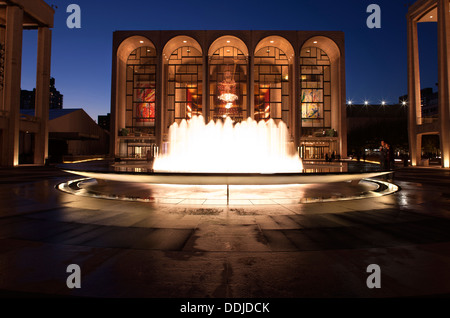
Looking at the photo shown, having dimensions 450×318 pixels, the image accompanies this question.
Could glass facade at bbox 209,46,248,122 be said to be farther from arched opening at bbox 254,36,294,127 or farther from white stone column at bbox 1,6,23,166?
white stone column at bbox 1,6,23,166

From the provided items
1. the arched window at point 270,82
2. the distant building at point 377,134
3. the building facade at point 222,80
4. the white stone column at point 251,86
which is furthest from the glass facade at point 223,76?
the distant building at point 377,134

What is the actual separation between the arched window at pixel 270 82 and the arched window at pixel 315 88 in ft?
9.84

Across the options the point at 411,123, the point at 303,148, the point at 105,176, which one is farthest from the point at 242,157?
the point at 303,148

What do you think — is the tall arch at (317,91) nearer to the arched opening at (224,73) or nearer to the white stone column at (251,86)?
the white stone column at (251,86)

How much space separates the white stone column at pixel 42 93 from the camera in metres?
30.3

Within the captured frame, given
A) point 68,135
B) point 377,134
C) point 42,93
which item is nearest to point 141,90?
point 68,135

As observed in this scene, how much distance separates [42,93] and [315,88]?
41427mm

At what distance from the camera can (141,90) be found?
149 ft

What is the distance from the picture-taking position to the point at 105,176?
7625mm

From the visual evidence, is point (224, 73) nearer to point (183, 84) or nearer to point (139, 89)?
point (183, 84)

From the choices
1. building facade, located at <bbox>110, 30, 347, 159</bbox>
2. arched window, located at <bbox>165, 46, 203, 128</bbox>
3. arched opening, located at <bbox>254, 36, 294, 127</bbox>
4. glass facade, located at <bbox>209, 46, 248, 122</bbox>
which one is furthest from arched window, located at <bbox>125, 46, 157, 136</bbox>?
arched opening, located at <bbox>254, 36, 294, 127</bbox>

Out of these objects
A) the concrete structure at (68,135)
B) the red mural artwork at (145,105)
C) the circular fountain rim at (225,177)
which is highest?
the red mural artwork at (145,105)
